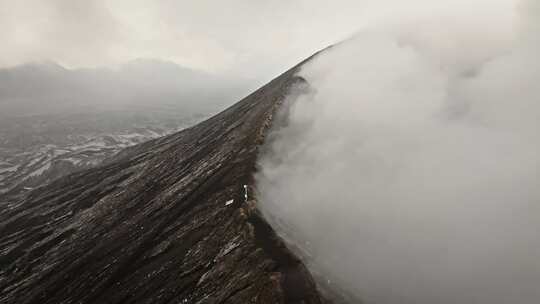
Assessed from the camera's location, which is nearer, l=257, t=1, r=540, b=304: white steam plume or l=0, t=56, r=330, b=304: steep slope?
l=0, t=56, r=330, b=304: steep slope

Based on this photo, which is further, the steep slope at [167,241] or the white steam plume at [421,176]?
the white steam plume at [421,176]

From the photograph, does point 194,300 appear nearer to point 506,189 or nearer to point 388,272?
point 388,272

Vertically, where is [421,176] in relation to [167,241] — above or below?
below

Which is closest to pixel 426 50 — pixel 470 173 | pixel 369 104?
pixel 369 104

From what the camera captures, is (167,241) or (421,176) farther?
(421,176)
